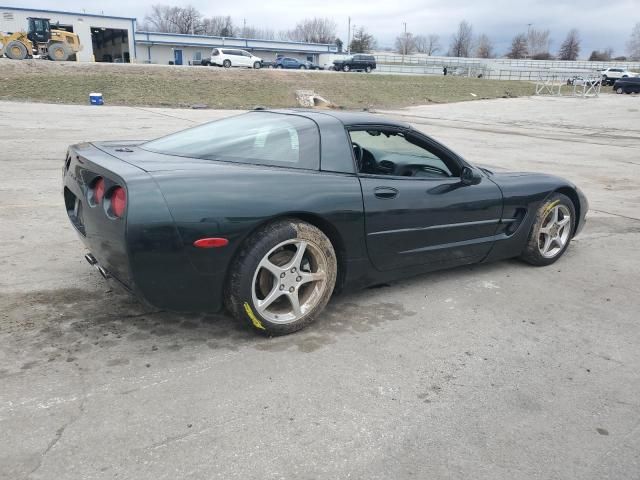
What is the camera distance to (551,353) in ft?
10.5

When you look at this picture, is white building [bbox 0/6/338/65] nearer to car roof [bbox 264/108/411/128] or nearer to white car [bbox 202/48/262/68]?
white car [bbox 202/48/262/68]

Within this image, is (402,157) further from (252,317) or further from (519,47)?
(519,47)

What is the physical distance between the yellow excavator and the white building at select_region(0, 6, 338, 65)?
640 inches

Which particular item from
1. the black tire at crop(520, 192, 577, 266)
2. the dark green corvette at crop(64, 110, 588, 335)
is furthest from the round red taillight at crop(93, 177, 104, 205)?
the black tire at crop(520, 192, 577, 266)

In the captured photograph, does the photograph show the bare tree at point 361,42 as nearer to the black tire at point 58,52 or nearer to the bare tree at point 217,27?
the bare tree at point 217,27

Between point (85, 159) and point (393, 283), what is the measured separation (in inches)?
95.8

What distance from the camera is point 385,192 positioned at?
138 inches

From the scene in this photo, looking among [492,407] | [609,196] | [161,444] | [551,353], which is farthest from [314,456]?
[609,196]

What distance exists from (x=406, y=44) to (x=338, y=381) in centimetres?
14685

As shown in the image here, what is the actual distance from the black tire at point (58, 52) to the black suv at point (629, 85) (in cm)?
4274

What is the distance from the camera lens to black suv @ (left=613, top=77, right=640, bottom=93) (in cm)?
4269

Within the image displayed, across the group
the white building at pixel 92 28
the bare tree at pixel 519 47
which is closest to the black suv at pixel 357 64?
the white building at pixel 92 28

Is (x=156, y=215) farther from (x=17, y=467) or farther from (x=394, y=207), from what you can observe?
(x=394, y=207)

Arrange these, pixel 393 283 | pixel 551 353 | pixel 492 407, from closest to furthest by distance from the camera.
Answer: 1. pixel 492 407
2. pixel 551 353
3. pixel 393 283
